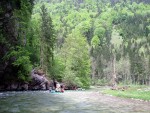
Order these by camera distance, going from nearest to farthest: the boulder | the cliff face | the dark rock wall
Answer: the cliff face → the dark rock wall → the boulder

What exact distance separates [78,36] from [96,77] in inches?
2268

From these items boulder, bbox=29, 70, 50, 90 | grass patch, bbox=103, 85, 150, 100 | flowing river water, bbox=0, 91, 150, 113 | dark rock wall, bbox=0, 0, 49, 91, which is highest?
dark rock wall, bbox=0, 0, 49, 91

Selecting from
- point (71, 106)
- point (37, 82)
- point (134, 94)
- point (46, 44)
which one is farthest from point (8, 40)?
point (46, 44)

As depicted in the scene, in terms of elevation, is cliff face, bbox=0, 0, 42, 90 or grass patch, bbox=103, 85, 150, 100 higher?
cliff face, bbox=0, 0, 42, 90

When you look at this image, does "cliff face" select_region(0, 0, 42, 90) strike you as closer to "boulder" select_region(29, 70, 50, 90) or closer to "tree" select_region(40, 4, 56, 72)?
"boulder" select_region(29, 70, 50, 90)

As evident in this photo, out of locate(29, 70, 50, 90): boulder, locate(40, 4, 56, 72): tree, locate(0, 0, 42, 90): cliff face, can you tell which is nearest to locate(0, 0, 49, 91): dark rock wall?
locate(0, 0, 42, 90): cliff face

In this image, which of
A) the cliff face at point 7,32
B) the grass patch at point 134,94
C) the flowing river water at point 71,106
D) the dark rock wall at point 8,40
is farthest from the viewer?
the dark rock wall at point 8,40

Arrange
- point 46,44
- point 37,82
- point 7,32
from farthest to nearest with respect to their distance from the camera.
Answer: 1. point 46,44
2. point 37,82
3. point 7,32

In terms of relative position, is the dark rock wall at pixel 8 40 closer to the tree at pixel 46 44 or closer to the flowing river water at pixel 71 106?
the flowing river water at pixel 71 106

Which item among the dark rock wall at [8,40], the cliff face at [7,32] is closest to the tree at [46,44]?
the dark rock wall at [8,40]

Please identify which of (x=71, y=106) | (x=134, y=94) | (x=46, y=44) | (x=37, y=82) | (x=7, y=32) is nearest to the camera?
(x=71, y=106)

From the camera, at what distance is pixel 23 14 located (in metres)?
53.6

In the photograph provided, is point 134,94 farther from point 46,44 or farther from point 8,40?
point 46,44

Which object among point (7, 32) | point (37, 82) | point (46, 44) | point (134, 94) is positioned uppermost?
point (46, 44)
